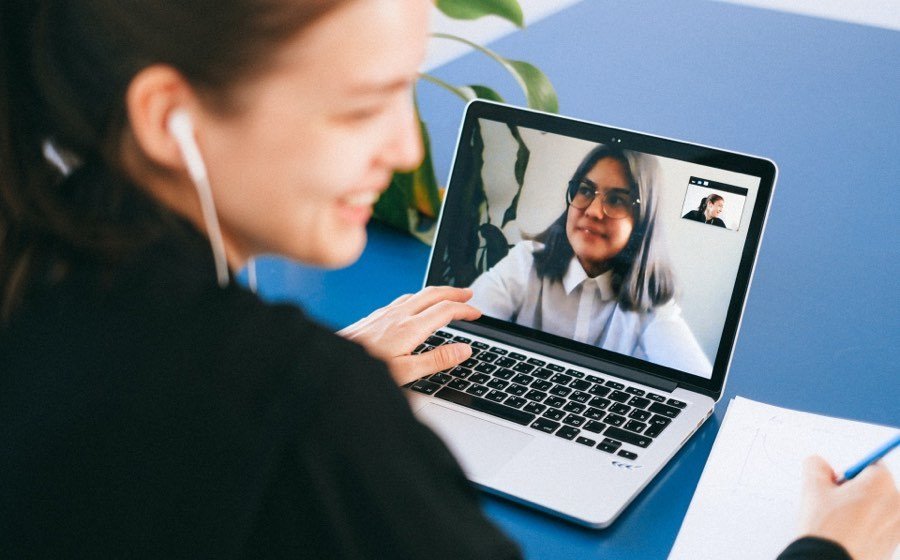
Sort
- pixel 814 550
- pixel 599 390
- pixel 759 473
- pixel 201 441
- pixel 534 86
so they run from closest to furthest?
pixel 201 441
pixel 814 550
pixel 759 473
pixel 599 390
pixel 534 86

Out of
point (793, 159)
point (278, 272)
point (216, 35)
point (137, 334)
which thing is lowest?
point (278, 272)

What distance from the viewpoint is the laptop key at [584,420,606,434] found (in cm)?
89

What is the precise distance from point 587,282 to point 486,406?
0.18 m

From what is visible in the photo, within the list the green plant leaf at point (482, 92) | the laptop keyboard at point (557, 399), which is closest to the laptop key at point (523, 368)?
the laptop keyboard at point (557, 399)

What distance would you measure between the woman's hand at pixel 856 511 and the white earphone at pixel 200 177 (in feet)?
1.52

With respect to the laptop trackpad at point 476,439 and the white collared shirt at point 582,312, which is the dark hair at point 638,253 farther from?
the laptop trackpad at point 476,439

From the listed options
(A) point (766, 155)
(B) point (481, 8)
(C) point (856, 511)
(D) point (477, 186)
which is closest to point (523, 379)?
(D) point (477, 186)

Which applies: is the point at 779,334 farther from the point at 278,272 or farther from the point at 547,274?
the point at 278,272

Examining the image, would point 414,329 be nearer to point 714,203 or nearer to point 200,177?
point 714,203

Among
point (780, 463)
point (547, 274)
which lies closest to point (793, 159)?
point (547, 274)

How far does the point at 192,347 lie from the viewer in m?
0.46

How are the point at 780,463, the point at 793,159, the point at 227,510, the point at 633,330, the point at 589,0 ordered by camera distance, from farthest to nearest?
1. the point at 589,0
2. the point at 793,159
3. the point at 633,330
4. the point at 780,463
5. the point at 227,510

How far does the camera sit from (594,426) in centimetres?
89

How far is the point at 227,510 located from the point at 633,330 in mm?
607
